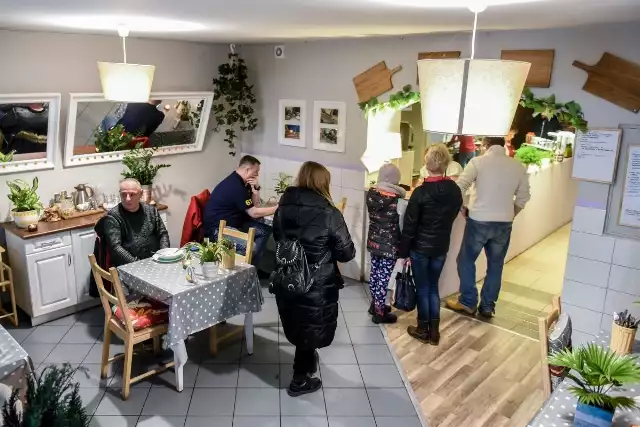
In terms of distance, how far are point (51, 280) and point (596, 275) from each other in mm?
4158

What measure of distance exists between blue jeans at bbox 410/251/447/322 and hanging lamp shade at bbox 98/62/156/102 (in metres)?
2.32

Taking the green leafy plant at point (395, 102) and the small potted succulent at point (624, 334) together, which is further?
the green leafy plant at point (395, 102)

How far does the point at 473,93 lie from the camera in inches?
69.6

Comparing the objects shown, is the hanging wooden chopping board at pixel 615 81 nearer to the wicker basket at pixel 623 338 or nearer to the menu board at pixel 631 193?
the menu board at pixel 631 193

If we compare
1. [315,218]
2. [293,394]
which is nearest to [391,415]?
[293,394]

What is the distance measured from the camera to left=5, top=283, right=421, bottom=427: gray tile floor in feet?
10.1

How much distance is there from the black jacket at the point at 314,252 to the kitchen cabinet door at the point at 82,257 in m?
2.04

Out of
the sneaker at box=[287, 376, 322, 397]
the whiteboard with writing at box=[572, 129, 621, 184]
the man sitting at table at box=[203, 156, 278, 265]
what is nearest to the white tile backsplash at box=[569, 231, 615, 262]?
the whiteboard with writing at box=[572, 129, 621, 184]

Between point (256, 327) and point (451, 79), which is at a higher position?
point (451, 79)

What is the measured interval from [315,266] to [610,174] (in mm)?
2149

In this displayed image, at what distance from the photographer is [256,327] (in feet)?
13.8

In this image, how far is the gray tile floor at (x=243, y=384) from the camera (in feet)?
10.1

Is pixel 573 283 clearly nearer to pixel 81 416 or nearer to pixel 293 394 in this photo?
pixel 293 394

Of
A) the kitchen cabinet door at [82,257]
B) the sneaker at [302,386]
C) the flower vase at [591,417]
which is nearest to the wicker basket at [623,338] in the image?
the flower vase at [591,417]
